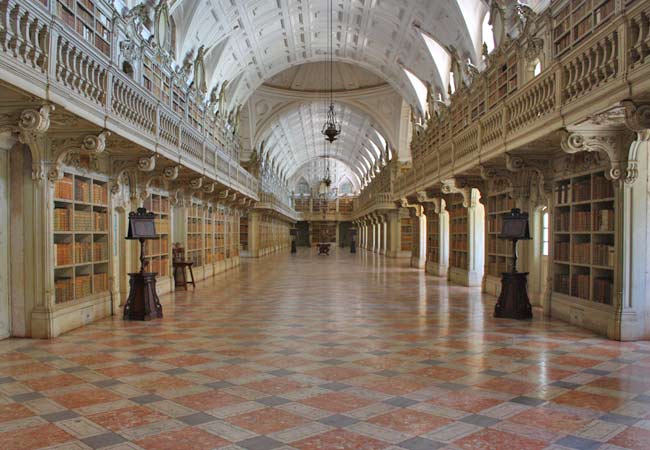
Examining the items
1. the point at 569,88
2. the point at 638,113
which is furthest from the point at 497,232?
the point at 638,113

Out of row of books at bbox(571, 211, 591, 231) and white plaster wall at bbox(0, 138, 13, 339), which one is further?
row of books at bbox(571, 211, 591, 231)

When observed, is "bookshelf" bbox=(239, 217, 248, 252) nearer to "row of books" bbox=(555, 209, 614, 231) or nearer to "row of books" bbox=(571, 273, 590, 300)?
"row of books" bbox=(555, 209, 614, 231)

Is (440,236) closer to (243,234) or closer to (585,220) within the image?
(585,220)

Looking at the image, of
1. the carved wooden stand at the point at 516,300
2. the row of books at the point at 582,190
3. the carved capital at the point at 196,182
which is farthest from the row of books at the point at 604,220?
the carved capital at the point at 196,182

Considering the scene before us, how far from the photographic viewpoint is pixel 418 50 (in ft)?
68.6

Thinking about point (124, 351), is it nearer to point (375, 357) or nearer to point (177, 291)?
point (375, 357)

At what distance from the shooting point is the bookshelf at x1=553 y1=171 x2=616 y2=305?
7676mm

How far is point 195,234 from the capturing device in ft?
55.7

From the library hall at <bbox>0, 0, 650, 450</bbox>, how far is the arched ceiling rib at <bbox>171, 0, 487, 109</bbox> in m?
0.29

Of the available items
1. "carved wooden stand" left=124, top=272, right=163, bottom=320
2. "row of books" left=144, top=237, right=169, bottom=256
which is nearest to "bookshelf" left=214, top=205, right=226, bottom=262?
"row of books" left=144, top=237, right=169, bottom=256

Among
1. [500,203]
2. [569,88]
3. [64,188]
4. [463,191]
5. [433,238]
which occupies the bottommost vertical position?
[433,238]

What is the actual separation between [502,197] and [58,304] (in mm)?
9745

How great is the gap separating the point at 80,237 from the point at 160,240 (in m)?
4.02

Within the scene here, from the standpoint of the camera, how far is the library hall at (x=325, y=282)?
4.07 metres
